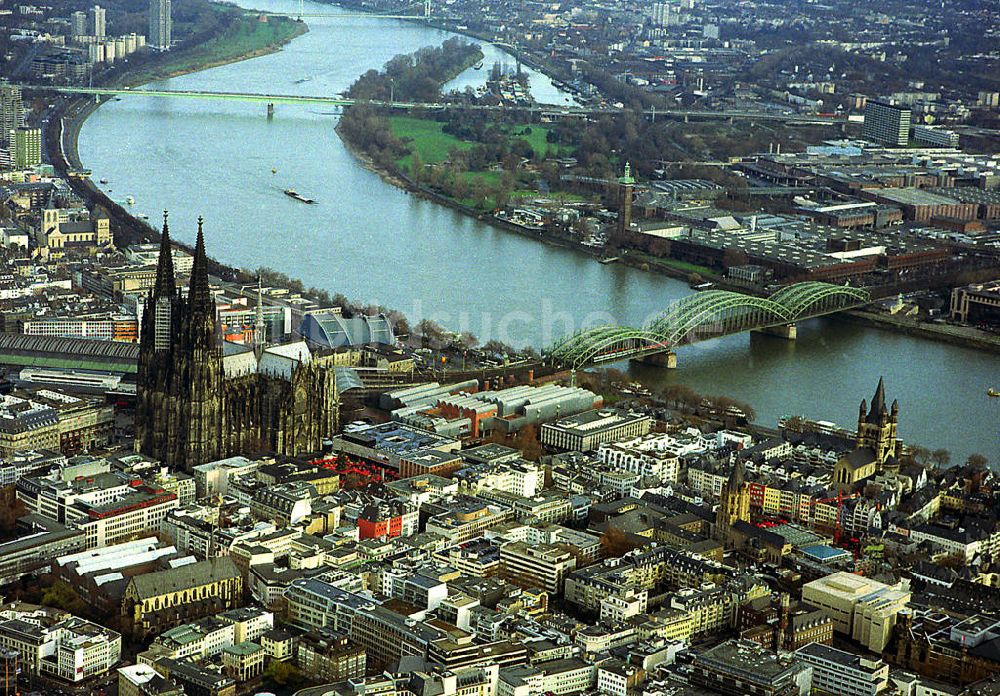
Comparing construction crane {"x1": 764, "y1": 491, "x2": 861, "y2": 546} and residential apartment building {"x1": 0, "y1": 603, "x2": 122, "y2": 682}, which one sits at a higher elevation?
construction crane {"x1": 764, "y1": 491, "x2": 861, "y2": 546}

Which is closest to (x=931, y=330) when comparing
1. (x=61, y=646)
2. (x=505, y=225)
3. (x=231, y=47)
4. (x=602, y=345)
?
(x=602, y=345)

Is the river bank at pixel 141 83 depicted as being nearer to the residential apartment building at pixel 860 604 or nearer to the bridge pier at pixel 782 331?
the bridge pier at pixel 782 331

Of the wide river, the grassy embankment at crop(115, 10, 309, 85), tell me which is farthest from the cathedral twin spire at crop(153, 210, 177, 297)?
the grassy embankment at crop(115, 10, 309, 85)

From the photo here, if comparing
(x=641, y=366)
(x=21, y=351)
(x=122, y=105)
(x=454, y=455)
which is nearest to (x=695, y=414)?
(x=641, y=366)

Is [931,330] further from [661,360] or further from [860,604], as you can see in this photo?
[860,604]

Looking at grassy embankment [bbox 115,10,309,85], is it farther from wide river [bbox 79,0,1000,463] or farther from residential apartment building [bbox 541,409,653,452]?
residential apartment building [bbox 541,409,653,452]
